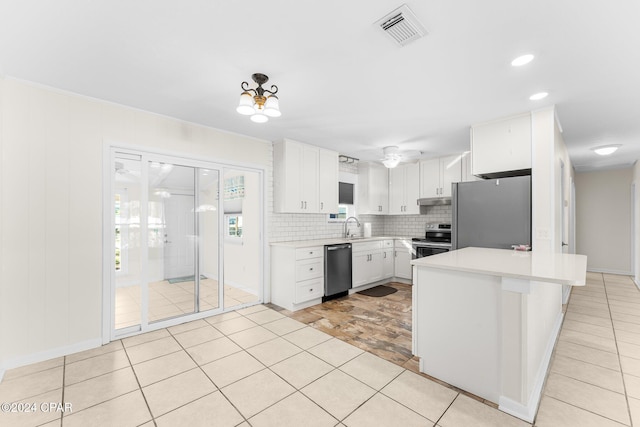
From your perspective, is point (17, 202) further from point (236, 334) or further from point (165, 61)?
point (236, 334)

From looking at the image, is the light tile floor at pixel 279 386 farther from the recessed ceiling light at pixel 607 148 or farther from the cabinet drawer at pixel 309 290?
the recessed ceiling light at pixel 607 148

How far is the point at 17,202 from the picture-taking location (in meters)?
2.44

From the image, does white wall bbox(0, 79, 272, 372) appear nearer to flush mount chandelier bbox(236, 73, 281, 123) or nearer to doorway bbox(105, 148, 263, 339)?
doorway bbox(105, 148, 263, 339)

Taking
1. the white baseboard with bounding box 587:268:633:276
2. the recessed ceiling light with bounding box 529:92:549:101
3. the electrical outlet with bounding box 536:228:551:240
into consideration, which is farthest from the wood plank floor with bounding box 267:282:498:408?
the white baseboard with bounding box 587:268:633:276

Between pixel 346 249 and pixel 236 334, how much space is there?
2174 mm

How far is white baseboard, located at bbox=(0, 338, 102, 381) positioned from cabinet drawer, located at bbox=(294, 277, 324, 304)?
2241 mm

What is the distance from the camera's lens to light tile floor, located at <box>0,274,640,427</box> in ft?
5.97

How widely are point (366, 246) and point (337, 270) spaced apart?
2.85ft

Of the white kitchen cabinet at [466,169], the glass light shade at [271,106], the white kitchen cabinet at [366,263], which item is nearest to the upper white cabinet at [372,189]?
the white kitchen cabinet at [366,263]

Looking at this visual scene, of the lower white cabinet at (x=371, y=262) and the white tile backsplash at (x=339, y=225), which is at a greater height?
the white tile backsplash at (x=339, y=225)

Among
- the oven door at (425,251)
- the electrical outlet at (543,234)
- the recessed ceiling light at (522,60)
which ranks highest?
the recessed ceiling light at (522,60)

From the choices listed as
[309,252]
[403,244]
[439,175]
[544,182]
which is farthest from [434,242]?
[309,252]

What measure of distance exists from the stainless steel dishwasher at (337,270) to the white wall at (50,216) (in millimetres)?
2780

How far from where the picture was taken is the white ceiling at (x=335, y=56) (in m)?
1.64
